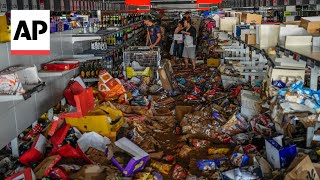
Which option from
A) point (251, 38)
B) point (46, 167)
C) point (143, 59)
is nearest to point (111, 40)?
point (143, 59)

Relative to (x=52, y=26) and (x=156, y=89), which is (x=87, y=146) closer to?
(x=52, y=26)

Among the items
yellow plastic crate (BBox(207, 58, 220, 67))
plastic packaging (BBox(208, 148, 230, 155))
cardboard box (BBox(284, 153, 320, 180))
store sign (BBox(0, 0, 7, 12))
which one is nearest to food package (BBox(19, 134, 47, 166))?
plastic packaging (BBox(208, 148, 230, 155))

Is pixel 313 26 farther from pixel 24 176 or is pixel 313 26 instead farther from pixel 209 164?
pixel 24 176

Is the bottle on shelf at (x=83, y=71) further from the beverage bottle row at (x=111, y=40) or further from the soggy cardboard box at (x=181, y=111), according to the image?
the soggy cardboard box at (x=181, y=111)

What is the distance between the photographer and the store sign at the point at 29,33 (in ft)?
11.7

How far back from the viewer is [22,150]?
4.08 meters

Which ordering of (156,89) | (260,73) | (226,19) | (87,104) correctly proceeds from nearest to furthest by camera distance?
(87,104) < (260,73) < (156,89) < (226,19)

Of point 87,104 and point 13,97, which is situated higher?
point 13,97

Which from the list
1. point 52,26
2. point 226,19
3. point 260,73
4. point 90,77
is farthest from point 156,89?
point 226,19

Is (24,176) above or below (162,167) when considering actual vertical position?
above

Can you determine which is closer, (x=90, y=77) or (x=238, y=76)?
(x=90, y=77)

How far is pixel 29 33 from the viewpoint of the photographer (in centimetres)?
360

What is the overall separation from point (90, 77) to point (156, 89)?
4.16ft

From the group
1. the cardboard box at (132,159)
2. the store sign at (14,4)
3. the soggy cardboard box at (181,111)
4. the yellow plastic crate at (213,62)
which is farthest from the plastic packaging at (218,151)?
the yellow plastic crate at (213,62)
